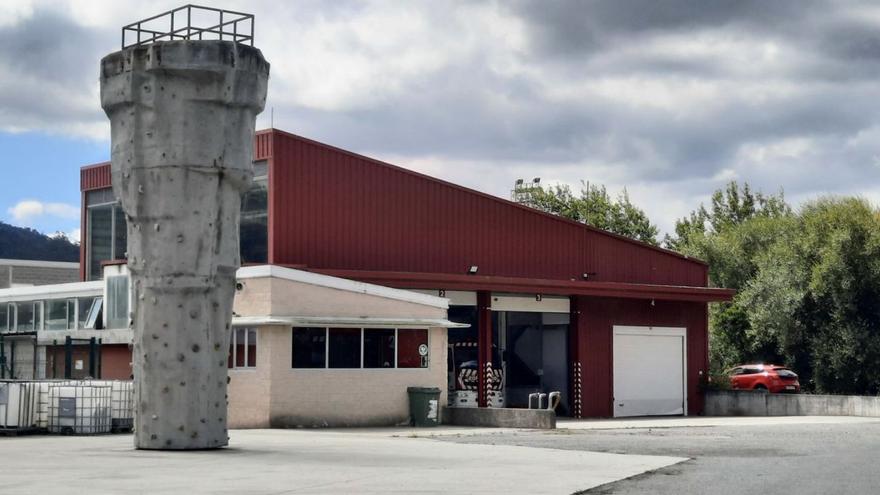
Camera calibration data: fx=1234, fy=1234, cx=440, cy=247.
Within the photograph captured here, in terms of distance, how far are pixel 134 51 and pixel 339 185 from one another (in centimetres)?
1366

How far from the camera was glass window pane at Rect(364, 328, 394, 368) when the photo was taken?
2966 centimetres

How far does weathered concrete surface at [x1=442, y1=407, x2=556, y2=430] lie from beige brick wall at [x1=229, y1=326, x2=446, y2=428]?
1372 millimetres

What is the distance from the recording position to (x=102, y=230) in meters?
39.0

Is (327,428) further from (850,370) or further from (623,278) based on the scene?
(850,370)

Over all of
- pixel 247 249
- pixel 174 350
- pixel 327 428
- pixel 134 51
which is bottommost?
pixel 327 428

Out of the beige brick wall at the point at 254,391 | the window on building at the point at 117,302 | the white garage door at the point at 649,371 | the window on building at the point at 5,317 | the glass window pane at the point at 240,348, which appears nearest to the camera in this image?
the beige brick wall at the point at 254,391

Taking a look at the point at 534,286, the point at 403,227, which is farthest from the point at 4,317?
the point at 534,286

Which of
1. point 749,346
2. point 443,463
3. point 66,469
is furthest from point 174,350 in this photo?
point 749,346

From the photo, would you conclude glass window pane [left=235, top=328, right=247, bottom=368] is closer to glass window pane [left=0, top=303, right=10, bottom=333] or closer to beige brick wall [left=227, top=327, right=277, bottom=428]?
beige brick wall [left=227, top=327, right=277, bottom=428]

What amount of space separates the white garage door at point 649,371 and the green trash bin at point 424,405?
9634 millimetres

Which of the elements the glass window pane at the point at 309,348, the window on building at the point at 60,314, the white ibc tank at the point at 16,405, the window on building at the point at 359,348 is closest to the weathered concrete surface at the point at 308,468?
the white ibc tank at the point at 16,405

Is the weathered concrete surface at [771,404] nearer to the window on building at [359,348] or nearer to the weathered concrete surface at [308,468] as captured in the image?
the window on building at [359,348]

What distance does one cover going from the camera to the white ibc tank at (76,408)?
2423cm

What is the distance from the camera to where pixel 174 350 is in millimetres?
19047
